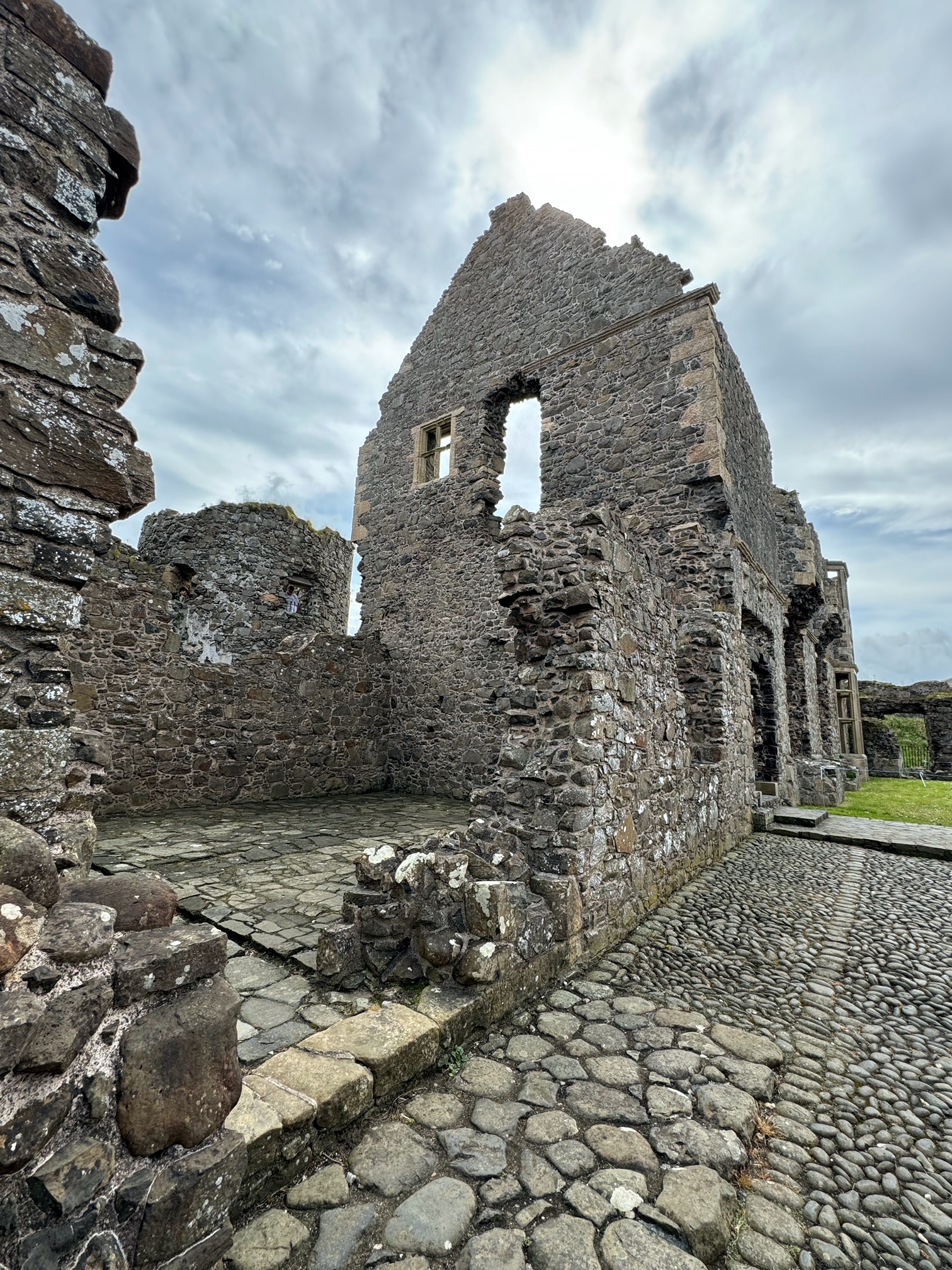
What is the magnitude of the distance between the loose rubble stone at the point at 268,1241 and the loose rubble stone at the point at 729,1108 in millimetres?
1578

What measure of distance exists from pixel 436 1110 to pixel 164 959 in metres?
1.43

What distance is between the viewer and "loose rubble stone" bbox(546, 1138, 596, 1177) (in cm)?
201

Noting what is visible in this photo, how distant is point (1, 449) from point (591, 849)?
3.70 meters

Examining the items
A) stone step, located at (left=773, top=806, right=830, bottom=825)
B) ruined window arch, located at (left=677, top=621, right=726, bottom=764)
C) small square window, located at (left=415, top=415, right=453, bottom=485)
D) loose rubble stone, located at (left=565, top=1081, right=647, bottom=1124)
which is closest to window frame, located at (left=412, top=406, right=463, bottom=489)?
small square window, located at (left=415, top=415, right=453, bottom=485)

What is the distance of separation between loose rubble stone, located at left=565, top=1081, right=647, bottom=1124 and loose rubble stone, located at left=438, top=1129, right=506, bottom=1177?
1.27ft

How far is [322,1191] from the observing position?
188 centimetres

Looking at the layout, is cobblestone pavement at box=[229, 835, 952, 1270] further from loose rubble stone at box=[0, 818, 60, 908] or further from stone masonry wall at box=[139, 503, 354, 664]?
stone masonry wall at box=[139, 503, 354, 664]

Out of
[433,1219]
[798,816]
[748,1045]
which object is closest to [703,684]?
[798,816]

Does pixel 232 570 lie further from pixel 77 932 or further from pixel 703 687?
pixel 77 932

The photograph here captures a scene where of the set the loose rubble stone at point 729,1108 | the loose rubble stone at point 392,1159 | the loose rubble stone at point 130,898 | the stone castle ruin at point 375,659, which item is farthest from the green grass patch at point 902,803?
the loose rubble stone at point 130,898

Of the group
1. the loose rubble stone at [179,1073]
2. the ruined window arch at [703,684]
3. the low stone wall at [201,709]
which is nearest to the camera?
the loose rubble stone at [179,1073]

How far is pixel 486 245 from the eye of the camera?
1296cm

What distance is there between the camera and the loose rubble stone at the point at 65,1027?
1.23m

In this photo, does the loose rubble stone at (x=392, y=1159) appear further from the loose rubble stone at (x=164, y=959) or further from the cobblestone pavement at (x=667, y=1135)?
the loose rubble stone at (x=164, y=959)
